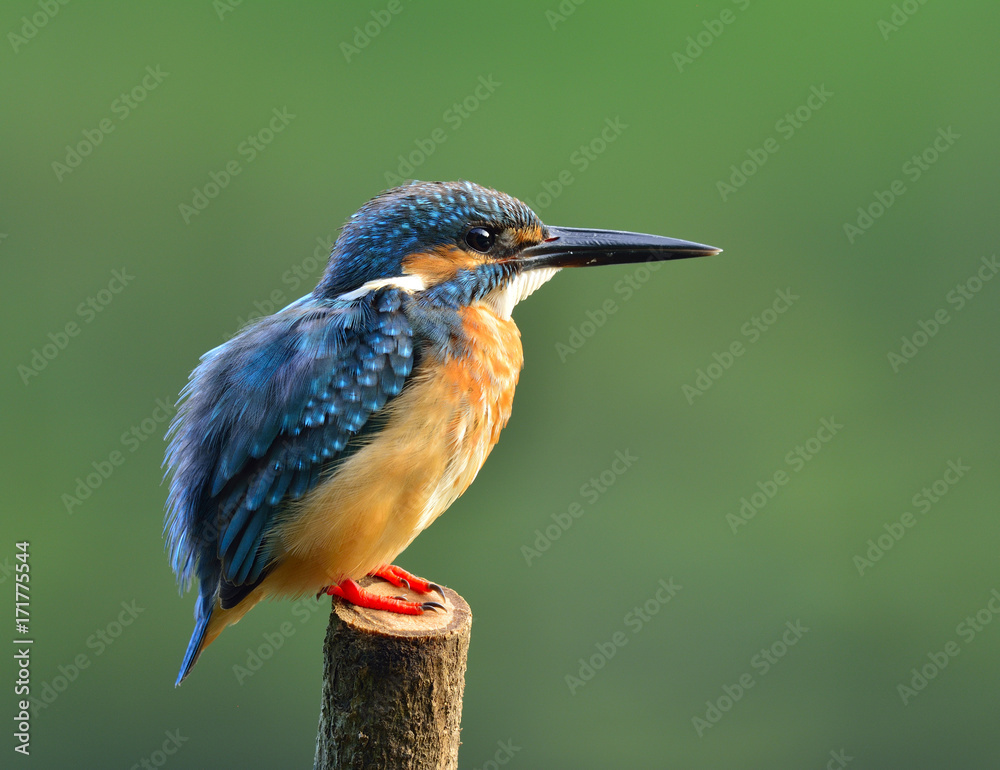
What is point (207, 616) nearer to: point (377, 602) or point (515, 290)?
point (377, 602)

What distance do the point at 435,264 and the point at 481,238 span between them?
0.11 meters

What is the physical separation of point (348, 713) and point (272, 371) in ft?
2.04

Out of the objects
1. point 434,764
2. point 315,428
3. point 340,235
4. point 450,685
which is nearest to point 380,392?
point 315,428

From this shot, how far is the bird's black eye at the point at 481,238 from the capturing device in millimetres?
1814

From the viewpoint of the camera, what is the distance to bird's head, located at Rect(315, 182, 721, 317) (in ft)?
5.84

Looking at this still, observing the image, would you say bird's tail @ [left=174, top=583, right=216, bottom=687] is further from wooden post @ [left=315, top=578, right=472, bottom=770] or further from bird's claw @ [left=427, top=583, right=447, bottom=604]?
bird's claw @ [left=427, top=583, right=447, bottom=604]

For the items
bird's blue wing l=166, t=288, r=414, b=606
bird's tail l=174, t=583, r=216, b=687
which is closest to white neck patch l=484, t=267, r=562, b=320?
bird's blue wing l=166, t=288, r=414, b=606

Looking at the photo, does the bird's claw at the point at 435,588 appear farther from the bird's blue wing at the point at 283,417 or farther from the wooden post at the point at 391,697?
the bird's blue wing at the point at 283,417

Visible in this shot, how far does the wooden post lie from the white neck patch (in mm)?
669

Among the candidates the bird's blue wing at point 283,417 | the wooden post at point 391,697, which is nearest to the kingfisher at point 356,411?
the bird's blue wing at point 283,417

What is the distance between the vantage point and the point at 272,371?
65.7 inches

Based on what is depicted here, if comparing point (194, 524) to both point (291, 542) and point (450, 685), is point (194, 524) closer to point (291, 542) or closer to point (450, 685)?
point (291, 542)

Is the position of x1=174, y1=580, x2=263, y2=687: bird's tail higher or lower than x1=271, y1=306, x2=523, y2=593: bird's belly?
lower

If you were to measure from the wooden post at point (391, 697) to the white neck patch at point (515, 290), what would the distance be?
669 mm
